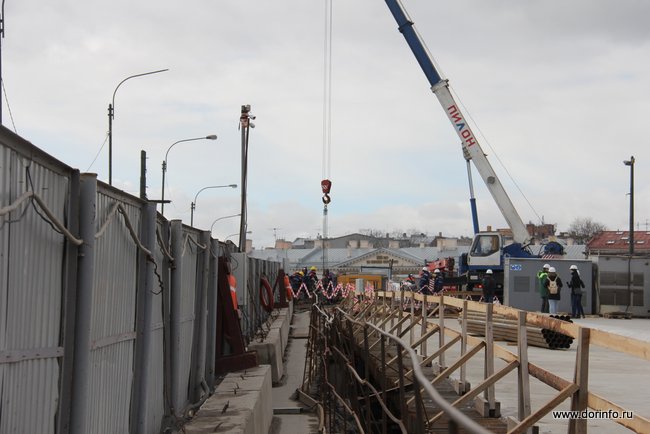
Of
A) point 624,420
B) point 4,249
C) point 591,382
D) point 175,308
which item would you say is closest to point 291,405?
point 591,382

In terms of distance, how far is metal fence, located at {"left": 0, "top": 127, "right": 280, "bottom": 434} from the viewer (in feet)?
13.4

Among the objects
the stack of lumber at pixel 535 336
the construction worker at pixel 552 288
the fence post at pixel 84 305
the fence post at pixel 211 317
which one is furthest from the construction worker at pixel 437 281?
the fence post at pixel 84 305

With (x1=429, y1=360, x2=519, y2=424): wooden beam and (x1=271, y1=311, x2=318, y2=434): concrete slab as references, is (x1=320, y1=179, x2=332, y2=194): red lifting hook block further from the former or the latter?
(x1=429, y1=360, x2=519, y2=424): wooden beam

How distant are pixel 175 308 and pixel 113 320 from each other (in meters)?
2.15

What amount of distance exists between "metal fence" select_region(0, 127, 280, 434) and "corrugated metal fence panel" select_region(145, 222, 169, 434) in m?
0.01

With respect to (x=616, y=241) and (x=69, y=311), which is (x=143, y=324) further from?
(x=616, y=241)

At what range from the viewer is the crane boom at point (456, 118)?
104 feet

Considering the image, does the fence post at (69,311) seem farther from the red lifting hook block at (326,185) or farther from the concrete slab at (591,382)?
the red lifting hook block at (326,185)

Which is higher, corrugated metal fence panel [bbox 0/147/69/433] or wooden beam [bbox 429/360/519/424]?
corrugated metal fence panel [bbox 0/147/69/433]

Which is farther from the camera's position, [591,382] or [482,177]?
[482,177]

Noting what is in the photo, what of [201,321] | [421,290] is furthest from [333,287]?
[201,321]

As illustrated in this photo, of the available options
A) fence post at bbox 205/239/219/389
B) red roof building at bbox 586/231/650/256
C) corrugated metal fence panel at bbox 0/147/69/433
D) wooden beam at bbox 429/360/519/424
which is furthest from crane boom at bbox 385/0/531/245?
red roof building at bbox 586/231/650/256

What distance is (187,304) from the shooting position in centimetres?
915

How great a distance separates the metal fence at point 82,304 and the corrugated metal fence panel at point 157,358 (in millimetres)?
11
